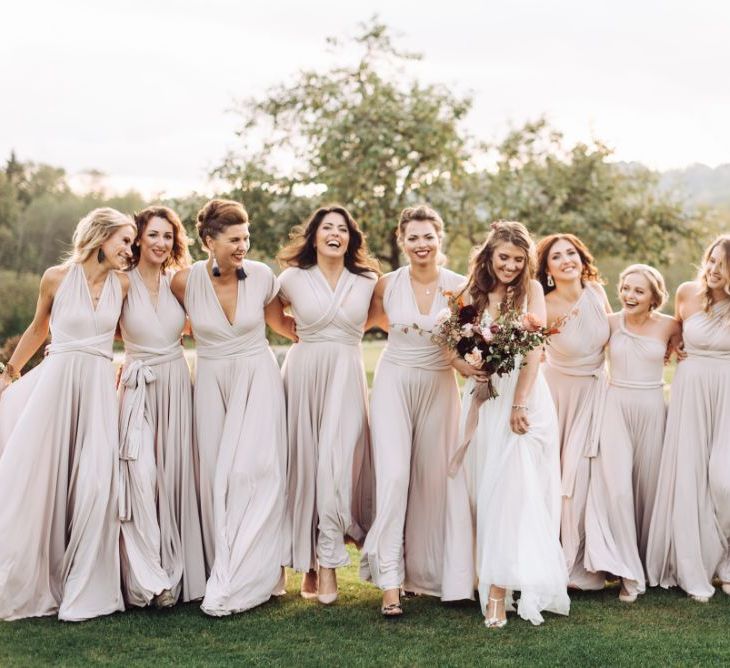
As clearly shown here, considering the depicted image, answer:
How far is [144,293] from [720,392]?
170 inches

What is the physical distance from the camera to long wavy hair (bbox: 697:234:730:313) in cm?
719

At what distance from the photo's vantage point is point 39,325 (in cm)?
706

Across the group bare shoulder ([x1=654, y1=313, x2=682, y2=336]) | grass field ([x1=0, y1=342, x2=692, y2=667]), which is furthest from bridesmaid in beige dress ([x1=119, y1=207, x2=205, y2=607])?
bare shoulder ([x1=654, y1=313, x2=682, y2=336])

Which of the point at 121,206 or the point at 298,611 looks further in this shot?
the point at 121,206

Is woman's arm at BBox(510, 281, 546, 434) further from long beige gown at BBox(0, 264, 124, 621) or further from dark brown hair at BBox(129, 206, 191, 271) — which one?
long beige gown at BBox(0, 264, 124, 621)

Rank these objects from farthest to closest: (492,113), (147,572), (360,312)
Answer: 1. (492,113)
2. (360,312)
3. (147,572)

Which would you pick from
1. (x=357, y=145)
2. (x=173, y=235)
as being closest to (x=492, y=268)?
(x=173, y=235)

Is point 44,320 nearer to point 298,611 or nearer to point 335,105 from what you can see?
point 298,611

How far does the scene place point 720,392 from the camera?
7410 millimetres

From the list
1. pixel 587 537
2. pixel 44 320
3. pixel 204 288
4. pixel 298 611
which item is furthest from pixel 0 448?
A: pixel 587 537

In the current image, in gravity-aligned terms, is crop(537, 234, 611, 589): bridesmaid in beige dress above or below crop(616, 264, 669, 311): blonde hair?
below

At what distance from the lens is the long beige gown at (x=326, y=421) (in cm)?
715

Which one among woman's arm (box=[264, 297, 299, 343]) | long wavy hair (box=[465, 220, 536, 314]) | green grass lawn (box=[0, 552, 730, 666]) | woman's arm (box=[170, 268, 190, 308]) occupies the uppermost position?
long wavy hair (box=[465, 220, 536, 314])

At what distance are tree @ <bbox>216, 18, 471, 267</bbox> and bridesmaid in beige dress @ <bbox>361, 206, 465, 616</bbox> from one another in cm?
1018
